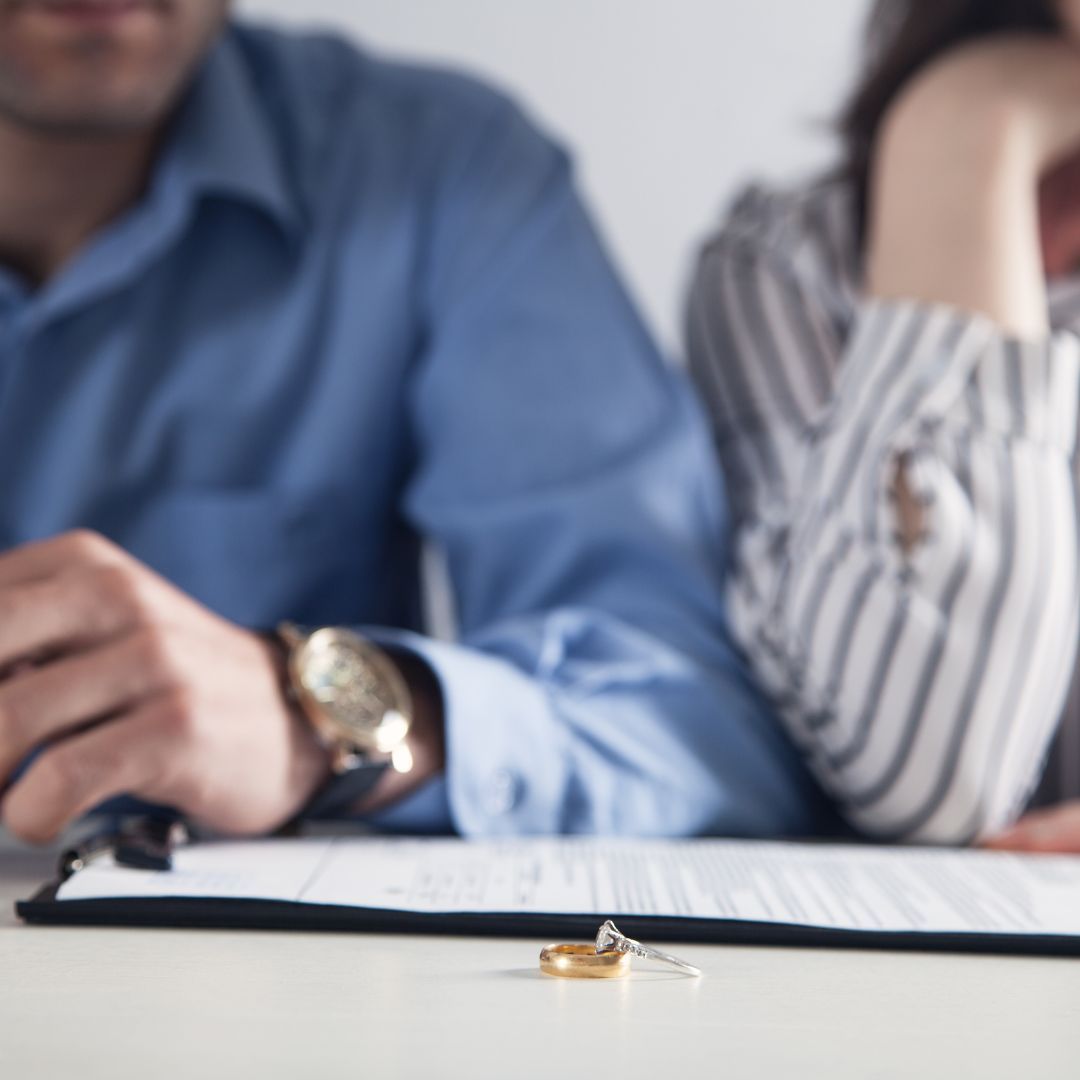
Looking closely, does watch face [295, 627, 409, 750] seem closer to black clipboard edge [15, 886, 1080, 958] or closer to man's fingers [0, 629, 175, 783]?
man's fingers [0, 629, 175, 783]

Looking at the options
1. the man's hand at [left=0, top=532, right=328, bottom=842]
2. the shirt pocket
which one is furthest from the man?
the man's hand at [left=0, top=532, right=328, bottom=842]

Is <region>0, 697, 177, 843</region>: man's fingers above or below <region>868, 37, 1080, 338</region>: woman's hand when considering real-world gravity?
below

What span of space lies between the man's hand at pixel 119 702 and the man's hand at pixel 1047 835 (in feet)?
1.24

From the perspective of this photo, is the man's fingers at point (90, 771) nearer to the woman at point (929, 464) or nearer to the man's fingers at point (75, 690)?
the man's fingers at point (75, 690)

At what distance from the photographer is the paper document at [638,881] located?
1.65 feet

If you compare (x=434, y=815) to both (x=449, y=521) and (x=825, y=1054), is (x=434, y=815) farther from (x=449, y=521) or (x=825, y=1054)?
(x=825, y=1054)

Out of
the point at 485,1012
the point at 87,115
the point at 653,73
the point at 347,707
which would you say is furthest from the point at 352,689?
the point at 653,73

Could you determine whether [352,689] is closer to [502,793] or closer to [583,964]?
[502,793]

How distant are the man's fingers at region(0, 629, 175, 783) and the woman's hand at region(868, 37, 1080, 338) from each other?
540mm

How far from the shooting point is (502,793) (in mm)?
754

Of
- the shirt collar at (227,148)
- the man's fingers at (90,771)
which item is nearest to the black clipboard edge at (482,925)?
the man's fingers at (90,771)

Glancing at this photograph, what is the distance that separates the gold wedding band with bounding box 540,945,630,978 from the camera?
0.43m

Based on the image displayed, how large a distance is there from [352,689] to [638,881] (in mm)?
201

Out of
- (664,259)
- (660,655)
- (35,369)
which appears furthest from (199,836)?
(664,259)
